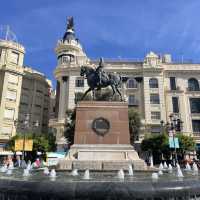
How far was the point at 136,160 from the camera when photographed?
49.8 feet

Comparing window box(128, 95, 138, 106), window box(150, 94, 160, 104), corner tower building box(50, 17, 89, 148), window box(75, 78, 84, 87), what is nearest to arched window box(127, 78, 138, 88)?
window box(128, 95, 138, 106)

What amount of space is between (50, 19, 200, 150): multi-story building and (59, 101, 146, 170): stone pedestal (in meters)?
32.3

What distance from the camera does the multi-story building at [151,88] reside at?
49.6 meters

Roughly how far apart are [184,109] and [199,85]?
22.5 feet

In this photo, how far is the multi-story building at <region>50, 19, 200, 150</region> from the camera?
49562 mm

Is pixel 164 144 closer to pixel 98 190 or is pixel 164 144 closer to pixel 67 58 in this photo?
pixel 67 58

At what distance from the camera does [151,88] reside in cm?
5141

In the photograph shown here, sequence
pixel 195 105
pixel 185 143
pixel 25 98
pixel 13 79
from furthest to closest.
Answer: pixel 25 98 < pixel 13 79 < pixel 195 105 < pixel 185 143

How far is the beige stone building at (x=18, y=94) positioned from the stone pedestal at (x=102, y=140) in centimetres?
3327

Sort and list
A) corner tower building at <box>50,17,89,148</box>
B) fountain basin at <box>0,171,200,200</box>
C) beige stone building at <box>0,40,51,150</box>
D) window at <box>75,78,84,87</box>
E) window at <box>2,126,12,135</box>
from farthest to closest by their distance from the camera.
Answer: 1. window at <box>75,78,84,87</box>
2. beige stone building at <box>0,40,51,150</box>
3. corner tower building at <box>50,17,89,148</box>
4. window at <box>2,126,12,135</box>
5. fountain basin at <box>0,171,200,200</box>

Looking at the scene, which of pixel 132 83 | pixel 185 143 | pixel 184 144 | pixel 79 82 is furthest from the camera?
pixel 132 83

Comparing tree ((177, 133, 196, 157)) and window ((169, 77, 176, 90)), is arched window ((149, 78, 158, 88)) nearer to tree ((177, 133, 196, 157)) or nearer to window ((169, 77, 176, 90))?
window ((169, 77, 176, 90))

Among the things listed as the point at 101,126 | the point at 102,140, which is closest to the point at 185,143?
the point at 101,126

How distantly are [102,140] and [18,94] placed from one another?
140 feet
